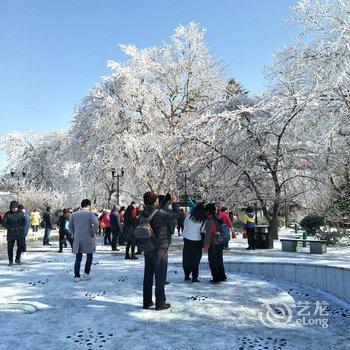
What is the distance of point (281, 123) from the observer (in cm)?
1617

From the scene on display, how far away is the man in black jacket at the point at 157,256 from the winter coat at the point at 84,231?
2.40 m

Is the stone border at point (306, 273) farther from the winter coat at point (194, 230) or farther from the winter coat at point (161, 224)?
the winter coat at point (161, 224)

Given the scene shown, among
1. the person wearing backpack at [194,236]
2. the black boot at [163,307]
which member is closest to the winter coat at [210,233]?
the person wearing backpack at [194,236]

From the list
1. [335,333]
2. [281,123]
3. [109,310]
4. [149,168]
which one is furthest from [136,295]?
[149,168]

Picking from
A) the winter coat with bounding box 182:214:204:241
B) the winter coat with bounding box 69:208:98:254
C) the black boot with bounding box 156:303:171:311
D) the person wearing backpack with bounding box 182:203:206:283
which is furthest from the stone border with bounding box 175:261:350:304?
the winter coat with bounding box 69:208:98:254

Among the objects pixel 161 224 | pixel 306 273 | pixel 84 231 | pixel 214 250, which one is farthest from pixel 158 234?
pixel 306 273

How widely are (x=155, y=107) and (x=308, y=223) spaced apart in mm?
12722

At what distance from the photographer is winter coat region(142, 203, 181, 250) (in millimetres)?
6020

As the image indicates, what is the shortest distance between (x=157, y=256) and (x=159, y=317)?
86 cm

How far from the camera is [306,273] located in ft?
26.0

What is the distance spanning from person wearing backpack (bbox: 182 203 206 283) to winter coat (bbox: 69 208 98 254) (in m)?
1.86

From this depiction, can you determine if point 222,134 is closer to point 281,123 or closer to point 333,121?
point 281,123

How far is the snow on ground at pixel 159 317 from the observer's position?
4719mm

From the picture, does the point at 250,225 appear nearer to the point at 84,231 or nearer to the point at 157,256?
the point at 84,231
